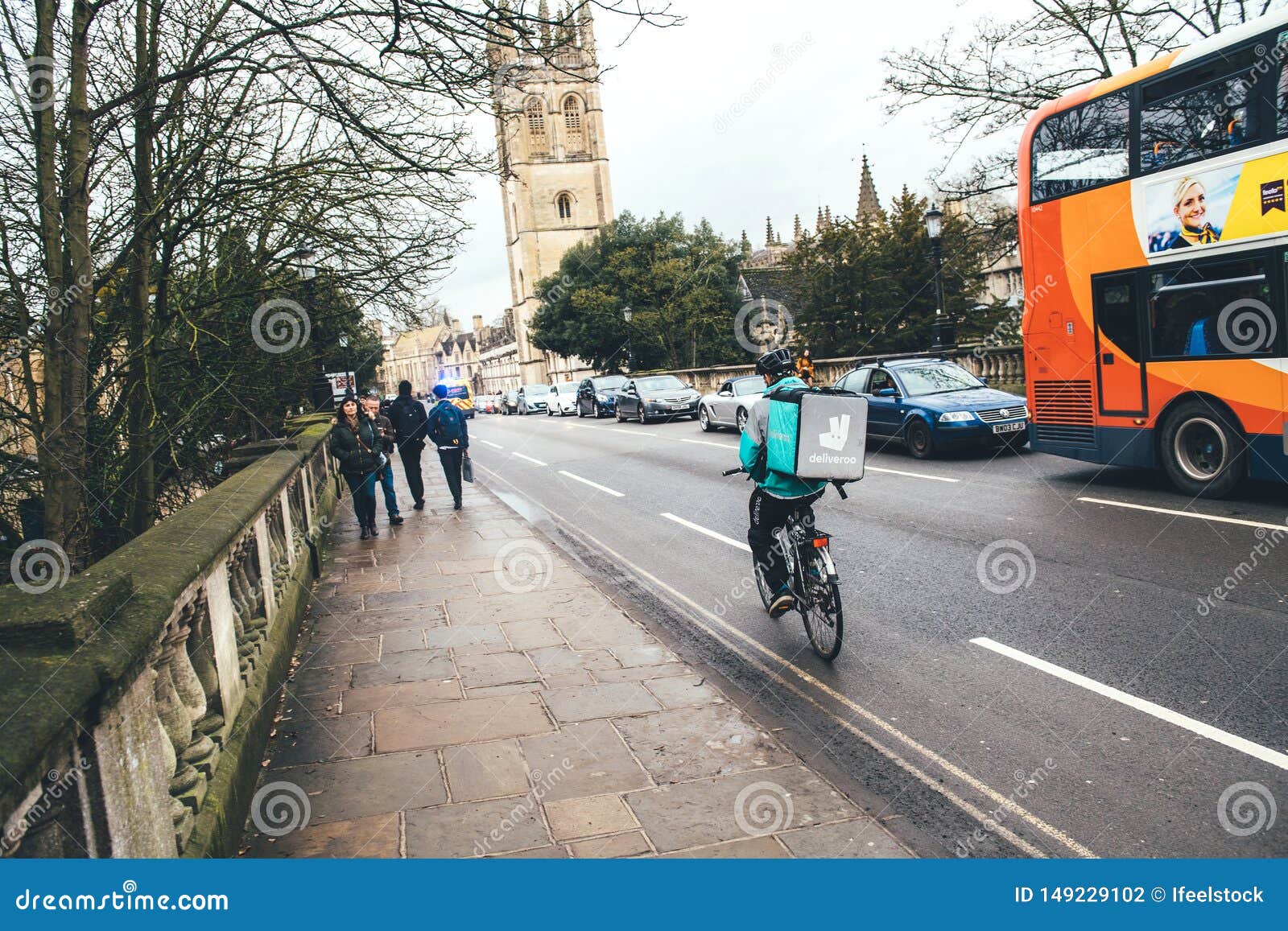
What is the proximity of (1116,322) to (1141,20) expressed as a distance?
13.2 metres

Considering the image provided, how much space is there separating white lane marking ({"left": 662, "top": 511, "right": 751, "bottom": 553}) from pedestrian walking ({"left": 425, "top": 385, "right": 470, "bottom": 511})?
342cm

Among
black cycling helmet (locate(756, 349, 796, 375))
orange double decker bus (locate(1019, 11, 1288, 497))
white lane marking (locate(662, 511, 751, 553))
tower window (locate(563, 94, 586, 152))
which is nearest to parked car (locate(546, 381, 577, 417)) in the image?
white lane marking (locate(662, 511, 751, 553))

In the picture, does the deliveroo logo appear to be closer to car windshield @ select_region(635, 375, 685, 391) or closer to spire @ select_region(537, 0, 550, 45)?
spire @ select_region(537, 0, 550, 45)

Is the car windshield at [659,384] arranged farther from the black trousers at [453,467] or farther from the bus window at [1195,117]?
the bus window at [1195,117]

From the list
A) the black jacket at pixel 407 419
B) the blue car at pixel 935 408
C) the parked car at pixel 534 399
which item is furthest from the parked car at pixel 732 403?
the parked car at pixel 534 399

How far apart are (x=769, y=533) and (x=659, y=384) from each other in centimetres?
2508

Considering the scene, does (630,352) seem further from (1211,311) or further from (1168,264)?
(1211,311)

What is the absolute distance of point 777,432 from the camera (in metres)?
5.94

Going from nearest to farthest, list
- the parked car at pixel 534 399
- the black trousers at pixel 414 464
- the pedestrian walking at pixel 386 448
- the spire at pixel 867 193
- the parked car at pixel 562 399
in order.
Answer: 1. the pedestrian walking at pixel 386 448
2. the black trousers at pixel 414 464
3. the parked car at pixel 562 399
4. the parked car at pixel 534 399
5. the spire at pixel 867 193

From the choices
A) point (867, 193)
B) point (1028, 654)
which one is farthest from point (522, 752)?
point (867, 193)

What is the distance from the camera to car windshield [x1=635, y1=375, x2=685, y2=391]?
31047 mm

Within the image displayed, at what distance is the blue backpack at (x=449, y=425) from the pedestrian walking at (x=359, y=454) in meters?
1.80

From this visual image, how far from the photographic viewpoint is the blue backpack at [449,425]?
13656mm

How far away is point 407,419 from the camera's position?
45.1 feet
